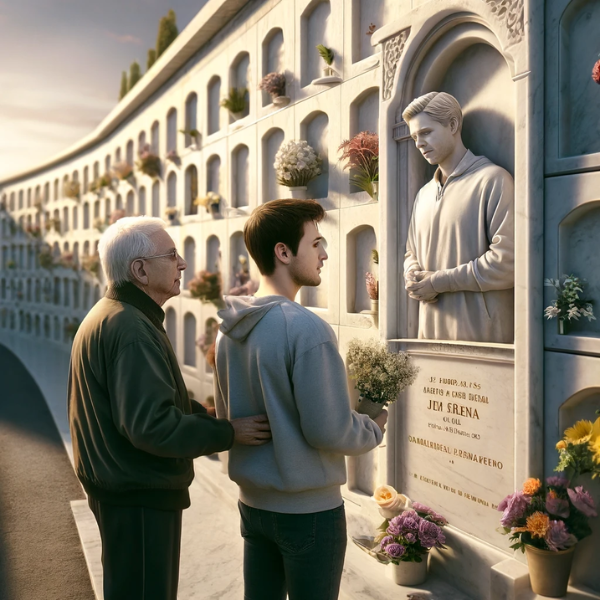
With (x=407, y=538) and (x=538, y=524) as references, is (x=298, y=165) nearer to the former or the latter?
(x=407, y=538)

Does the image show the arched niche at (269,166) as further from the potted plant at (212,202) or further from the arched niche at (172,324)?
the arched niche at (172,324)

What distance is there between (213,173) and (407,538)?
6.33 meters

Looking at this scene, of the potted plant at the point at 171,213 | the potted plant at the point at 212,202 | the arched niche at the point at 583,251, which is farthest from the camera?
the potted plant at the point at 171,213

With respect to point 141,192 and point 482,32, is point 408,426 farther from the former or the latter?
point 141,192

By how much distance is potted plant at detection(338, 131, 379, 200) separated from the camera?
4817mm

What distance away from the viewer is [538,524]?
307 centimetres

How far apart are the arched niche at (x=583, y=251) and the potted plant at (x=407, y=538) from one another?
1.49 meters

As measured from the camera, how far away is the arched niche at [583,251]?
3117 millimetres

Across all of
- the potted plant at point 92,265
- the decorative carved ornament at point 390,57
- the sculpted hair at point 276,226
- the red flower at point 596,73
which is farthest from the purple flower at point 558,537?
the potted plant at point 92,265

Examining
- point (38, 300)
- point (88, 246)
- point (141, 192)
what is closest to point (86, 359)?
point (141, 192)

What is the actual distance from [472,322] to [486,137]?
116cm

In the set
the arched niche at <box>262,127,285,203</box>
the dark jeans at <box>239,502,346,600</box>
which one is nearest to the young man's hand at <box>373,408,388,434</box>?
the dark jeans at <box>239,502,346,600</box>

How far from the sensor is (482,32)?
12.1 ft

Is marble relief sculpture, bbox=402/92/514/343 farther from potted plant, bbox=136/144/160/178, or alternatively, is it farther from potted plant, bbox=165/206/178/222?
potted plant, bbox=136/144/160/178
